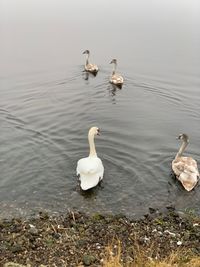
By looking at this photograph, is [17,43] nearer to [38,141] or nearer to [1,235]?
[38,141]

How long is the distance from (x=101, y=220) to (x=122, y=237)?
1.06 metres

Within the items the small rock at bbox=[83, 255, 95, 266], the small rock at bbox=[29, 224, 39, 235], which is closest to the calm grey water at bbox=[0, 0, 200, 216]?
the small rock at bbox=[29, 224, 39, 235]

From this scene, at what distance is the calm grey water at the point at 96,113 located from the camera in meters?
15.2

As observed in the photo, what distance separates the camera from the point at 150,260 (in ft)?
33.6

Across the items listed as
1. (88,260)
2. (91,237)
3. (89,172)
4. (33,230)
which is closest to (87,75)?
(89,172)

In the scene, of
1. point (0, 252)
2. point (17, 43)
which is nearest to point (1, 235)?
point (0, 252)

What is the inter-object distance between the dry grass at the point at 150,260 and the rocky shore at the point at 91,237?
107 mm

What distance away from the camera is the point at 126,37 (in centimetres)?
4372

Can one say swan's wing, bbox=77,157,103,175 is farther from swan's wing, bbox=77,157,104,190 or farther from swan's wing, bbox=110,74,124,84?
swan's wing, bbox=110,74,124,84

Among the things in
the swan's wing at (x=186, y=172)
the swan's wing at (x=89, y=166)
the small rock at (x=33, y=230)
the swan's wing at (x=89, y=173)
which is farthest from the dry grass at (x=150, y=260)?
the swan's wing at (x=186, y=172)

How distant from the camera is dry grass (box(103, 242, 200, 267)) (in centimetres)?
956

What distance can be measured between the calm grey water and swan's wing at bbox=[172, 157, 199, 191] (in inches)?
12.5

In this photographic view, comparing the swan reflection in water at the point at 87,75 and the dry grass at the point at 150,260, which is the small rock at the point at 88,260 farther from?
the swan reflection in water at the point at 87,75

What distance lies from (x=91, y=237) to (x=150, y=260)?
2.21m
